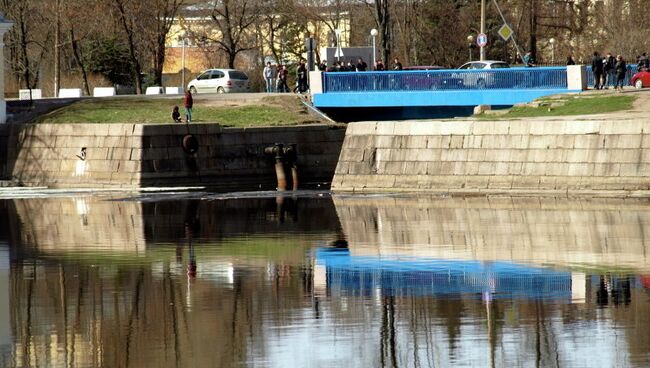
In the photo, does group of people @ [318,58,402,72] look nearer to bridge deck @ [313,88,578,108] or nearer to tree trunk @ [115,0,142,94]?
bridge deck @ [313,88,578,108]

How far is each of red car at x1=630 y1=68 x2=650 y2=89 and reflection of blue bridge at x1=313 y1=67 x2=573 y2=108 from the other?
2896 mm

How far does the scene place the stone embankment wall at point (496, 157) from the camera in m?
38.8

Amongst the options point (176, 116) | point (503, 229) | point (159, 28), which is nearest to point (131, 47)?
point (159, 28)

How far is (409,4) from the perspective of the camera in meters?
97.8

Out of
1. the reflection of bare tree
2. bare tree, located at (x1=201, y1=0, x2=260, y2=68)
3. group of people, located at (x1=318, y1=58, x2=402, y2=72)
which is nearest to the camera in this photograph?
the reflection of bare tree

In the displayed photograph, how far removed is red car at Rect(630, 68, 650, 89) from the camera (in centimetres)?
5269

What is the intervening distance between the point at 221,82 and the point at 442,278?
49.2 m

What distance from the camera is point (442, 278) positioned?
2425 centimetres

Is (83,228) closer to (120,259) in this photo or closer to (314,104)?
(120,259)

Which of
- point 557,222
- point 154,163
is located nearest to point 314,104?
point 154,163

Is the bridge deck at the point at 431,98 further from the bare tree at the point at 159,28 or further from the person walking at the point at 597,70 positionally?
the bare tree at the point at 159,28

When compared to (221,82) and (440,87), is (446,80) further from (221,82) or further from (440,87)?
(221,82)

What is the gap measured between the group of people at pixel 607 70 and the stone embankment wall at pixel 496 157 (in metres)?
9.87

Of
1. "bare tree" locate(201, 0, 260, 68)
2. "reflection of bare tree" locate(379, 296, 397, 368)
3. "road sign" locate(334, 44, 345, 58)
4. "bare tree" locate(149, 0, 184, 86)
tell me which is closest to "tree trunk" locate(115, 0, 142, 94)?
"bare tree" locate(149, 0, 184, 86)
